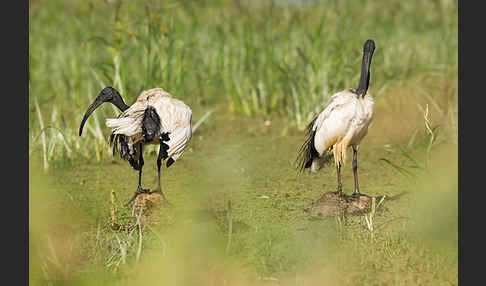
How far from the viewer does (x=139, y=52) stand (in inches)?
270

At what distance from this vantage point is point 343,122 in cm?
355

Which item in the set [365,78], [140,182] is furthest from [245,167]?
[365,78]

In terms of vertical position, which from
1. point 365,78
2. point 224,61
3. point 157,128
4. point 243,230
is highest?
point 224,61

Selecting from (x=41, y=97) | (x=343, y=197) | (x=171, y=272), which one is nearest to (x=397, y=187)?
(x=343, y=197)

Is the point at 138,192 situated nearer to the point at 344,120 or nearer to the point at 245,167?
the point at 245,167

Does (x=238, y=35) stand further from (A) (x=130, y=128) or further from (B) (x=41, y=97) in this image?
Result: (A) (x=130, y=128)

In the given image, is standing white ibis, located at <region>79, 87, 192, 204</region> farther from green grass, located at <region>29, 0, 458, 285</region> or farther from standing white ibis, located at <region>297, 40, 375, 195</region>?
standing white ibis, located at <region>297, 40, 375, 195</region>

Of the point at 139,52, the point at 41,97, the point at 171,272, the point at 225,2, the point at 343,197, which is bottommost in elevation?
the point at 171,272

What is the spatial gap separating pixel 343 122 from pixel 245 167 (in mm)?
1423

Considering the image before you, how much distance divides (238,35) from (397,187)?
383 centimetres

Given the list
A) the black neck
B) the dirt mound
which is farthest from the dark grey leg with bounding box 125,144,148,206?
the black neck

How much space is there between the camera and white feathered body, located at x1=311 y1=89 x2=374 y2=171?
3527mm

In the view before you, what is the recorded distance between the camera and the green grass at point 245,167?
3012 mm

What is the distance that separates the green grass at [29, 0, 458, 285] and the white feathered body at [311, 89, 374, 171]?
44cm
